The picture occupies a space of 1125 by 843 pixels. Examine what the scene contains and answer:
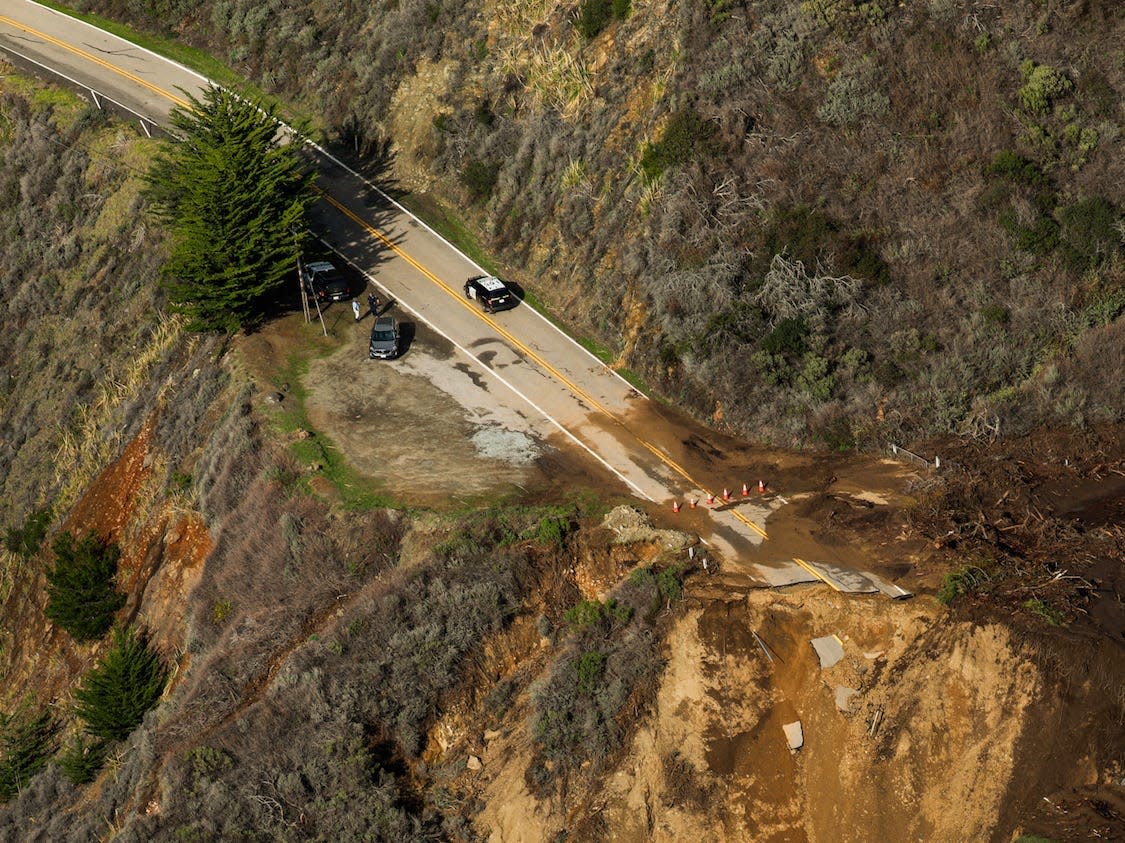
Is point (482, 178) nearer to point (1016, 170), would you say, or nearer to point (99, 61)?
point (1016, 170)

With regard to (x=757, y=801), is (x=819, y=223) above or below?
above

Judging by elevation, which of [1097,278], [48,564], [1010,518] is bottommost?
[48,564]

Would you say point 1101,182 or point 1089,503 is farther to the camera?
point 1101,182

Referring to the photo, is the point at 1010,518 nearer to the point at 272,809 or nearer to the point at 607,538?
the point at 607,538

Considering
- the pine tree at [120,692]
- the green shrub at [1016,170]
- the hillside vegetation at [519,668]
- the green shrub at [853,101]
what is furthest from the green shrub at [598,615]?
the green shrub at [853,101]

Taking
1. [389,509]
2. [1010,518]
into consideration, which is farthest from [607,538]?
[1010,518]

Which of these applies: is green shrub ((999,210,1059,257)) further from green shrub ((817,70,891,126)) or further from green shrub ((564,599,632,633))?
green shrub ((564,599,632,633))

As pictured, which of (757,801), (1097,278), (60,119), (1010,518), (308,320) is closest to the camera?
(757,801)

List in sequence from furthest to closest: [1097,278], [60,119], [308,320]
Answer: [60,119]
[308,320]
[1097,278]
